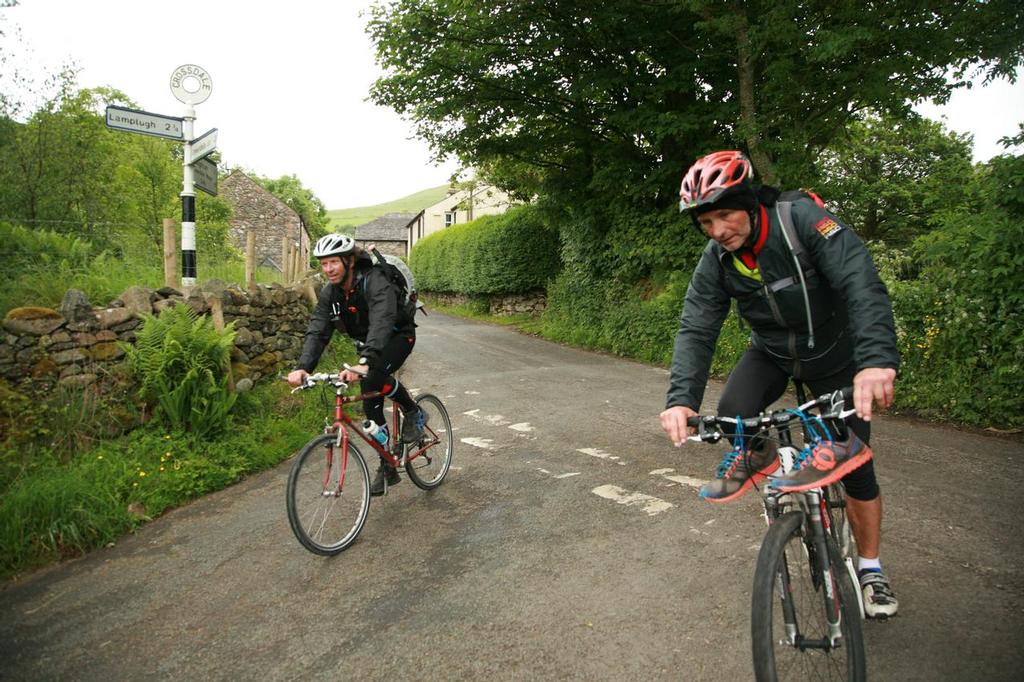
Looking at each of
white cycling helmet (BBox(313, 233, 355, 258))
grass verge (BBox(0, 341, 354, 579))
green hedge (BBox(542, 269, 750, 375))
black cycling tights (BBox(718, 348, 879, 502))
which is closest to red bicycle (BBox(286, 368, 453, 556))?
white cycling helmet (BBox(313, 233, 355, 258))

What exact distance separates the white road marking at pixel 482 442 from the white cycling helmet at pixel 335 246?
9.87 ft

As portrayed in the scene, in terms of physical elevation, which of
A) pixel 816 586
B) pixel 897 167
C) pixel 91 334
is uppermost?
pixel 897 167

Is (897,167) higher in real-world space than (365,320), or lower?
higher

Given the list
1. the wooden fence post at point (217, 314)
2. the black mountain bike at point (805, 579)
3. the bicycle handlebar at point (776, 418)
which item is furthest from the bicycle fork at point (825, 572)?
the wooden fence post at point (217, 314)

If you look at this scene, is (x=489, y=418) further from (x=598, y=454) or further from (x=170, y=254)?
(x=170, y=254)

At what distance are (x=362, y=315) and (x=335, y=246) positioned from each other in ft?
1.92

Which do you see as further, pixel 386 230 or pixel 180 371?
pixel 386 230

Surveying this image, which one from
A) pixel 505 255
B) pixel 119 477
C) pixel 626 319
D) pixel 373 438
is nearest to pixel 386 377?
pixel 373 438

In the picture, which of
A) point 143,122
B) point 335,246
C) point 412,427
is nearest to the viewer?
point 335,246

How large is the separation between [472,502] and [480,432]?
2.38 meters

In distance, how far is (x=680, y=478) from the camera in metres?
5.66

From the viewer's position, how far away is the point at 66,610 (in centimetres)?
394

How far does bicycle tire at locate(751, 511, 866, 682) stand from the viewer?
2.29 m

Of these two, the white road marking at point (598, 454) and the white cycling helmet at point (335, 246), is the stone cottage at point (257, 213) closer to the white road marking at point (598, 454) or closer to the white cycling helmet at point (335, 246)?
the white road marking at point (598, 454)
